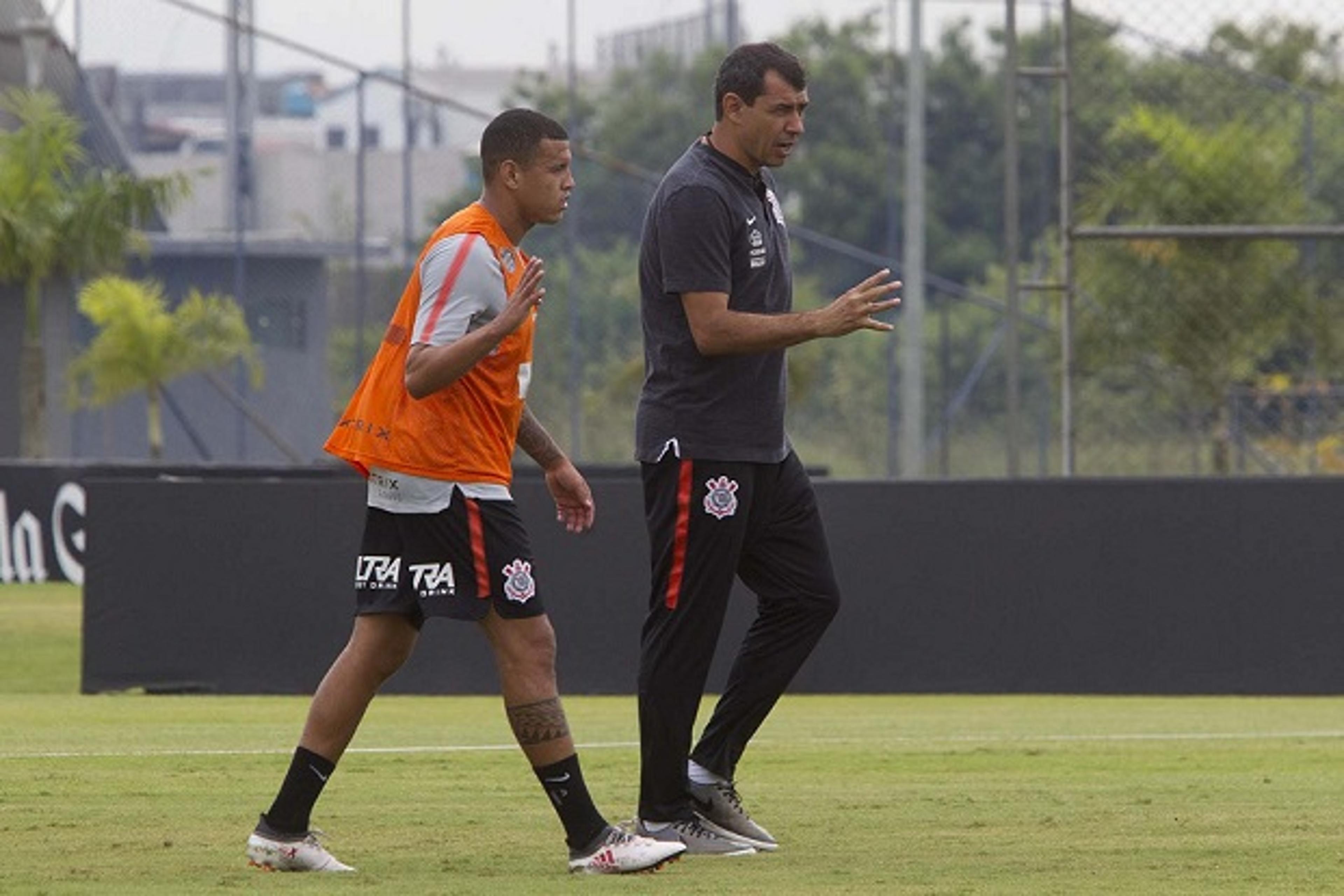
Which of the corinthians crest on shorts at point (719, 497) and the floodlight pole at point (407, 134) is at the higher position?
the floodlight pole at point (407, 134)

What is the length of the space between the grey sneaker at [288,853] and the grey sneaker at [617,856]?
0.54 m

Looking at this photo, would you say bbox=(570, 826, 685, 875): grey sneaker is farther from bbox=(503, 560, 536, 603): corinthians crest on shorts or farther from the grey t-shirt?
the grey t-shirt

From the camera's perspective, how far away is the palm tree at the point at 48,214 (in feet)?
95.7

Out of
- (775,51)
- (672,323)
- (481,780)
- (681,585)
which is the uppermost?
(775,51)

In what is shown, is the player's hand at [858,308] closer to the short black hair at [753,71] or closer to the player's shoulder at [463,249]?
the short black hair at [753,71]

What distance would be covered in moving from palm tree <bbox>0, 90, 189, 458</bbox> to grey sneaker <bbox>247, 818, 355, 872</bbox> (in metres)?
22.8

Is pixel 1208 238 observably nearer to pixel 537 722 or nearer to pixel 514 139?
pixel 514 139

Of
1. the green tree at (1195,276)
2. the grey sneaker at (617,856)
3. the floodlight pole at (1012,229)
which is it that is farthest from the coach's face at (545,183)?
the green tree at (1195,276)

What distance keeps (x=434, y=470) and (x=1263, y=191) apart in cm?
1450

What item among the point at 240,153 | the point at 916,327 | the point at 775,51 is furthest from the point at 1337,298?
the point at 775,51

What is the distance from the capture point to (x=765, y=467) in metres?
7.33

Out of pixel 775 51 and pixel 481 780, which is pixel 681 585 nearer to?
pixel 775 51

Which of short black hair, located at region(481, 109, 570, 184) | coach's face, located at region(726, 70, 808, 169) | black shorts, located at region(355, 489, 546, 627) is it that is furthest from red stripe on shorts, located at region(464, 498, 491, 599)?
coach's face, located at region(726, 70, 808, 169)

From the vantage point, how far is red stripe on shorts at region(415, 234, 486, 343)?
6.63m
